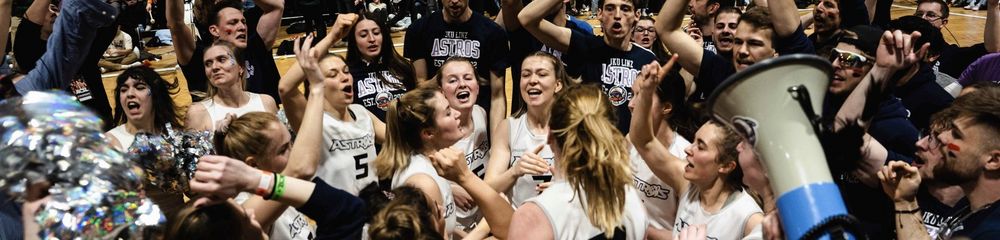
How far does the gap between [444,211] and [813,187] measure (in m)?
1.99

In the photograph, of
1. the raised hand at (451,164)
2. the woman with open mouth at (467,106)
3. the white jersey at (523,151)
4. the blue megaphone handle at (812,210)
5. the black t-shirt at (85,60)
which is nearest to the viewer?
the blue megaphone handle at (812,210)

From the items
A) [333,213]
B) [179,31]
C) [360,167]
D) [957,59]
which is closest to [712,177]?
[333,213]

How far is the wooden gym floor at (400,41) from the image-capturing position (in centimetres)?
952

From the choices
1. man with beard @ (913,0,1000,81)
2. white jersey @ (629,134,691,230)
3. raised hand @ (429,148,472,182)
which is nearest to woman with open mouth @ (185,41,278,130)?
raised hand @ (429,148,472,182)

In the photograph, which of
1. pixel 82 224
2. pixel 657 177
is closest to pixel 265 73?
pixel 657 177

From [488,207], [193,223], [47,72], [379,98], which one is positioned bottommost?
[379,98]

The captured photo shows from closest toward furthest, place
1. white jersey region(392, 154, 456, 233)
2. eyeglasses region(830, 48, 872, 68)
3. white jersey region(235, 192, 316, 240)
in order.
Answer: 1. white jersey region(235, 192, 316, 240)
2. white jersey region(392, 154, 456, 233)
3. eyeglasses region(830, 48, 872, 68)

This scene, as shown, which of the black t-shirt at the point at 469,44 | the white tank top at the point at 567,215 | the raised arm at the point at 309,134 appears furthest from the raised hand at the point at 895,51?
the black t-shirt at the point at 469,44

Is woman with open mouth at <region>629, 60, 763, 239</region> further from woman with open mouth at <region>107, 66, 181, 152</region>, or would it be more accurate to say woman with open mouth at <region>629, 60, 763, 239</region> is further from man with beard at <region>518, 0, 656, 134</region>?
woman with open mouth at <region>107, 66, 181, 152</region>

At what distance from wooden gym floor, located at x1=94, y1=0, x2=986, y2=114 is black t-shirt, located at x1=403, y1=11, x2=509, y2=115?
133 inches

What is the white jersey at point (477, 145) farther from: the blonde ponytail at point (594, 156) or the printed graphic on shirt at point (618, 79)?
the blonde ponytail at point (594, 156)

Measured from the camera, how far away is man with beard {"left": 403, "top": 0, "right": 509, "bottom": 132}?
5.32 metres

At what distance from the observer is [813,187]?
1499mm

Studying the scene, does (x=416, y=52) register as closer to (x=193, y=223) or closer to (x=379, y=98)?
(x=379, y=98)
